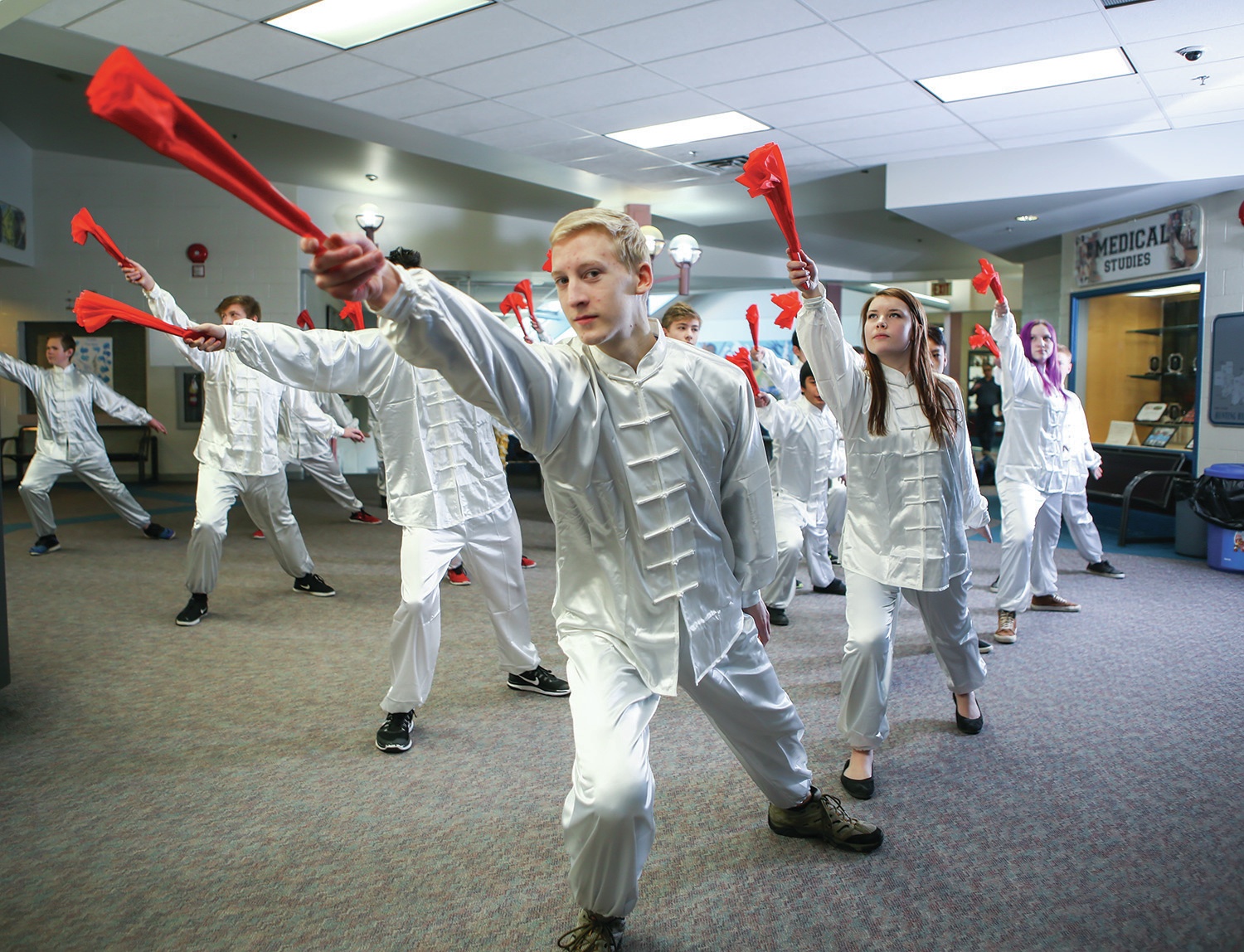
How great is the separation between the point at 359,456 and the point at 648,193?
235 inches

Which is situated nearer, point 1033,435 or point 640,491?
point 640,491

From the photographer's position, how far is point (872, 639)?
105 inches

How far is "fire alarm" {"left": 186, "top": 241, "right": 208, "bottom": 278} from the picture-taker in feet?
37.9

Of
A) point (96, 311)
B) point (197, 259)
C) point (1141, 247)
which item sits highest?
point (197, 259)

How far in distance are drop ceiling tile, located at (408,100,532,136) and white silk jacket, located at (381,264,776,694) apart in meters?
5.96

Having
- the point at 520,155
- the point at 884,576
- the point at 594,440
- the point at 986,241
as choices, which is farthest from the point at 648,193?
the point at 594,440

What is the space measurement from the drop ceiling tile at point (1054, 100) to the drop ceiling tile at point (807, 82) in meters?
0.94

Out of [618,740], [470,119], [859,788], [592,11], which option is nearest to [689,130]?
[470,119]

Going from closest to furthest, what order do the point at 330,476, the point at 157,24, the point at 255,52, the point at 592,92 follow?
the point at 157,24 → the point at 255,52 → the point at 592,92 → the point at 330,476

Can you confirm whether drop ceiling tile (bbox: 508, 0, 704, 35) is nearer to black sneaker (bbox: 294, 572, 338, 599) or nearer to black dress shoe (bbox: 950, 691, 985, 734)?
black sneaker (bbox: 294, 572, 338, 599)

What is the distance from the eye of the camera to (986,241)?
1059 centimetres

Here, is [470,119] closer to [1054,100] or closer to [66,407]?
[66,407]

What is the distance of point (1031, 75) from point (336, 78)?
198 inches

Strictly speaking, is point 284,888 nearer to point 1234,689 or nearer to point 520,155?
point 1234,689
